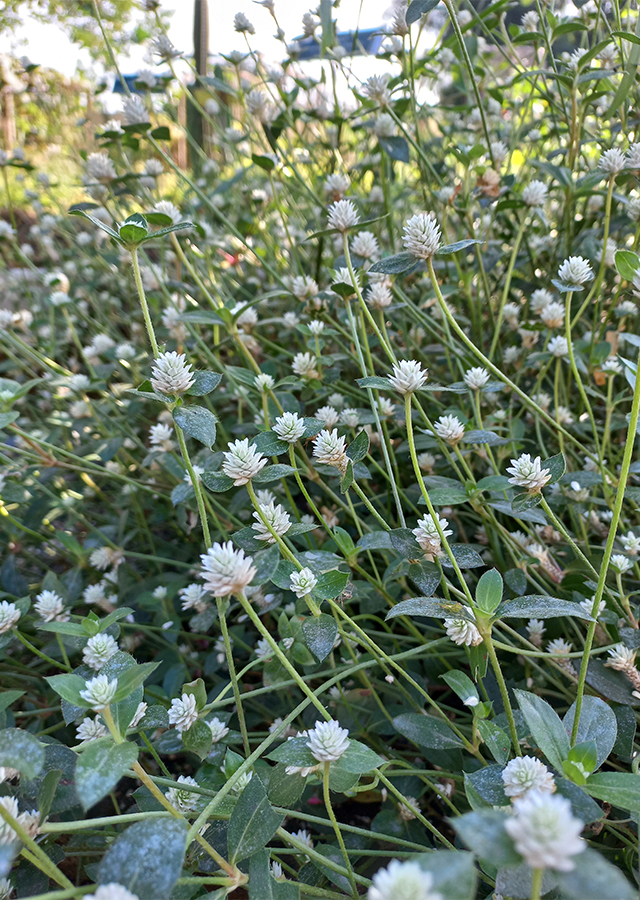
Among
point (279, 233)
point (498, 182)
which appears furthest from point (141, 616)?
point (279, 233)

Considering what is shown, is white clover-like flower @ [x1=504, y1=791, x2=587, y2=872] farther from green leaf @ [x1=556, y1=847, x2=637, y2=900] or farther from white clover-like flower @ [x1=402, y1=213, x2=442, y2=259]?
white clover-like flower @ [x1=402, y1=213, x2=442, y2=259]

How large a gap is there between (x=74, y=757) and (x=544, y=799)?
46cm

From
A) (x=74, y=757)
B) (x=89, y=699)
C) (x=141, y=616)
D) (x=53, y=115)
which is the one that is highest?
(x=53, y=115)

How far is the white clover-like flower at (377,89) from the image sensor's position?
1.07m

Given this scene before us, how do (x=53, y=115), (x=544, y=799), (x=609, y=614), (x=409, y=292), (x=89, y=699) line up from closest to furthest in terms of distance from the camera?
(x=544, y=799) → (x=89, y=699) → (x=609, y=614) → (x=409, y=292) → (x=53, y=115)

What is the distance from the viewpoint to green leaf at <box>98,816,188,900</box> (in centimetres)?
37

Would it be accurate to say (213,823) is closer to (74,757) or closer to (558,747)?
(74,757)

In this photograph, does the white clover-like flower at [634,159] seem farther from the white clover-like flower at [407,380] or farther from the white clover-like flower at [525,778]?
the white clover-like flower at [525,778]

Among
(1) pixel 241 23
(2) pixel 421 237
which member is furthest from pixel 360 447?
(1) pixel 241 23

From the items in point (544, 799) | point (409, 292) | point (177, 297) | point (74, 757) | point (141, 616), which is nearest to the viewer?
point (544, 799)

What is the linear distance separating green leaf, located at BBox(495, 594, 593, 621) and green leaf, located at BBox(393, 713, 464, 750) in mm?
181

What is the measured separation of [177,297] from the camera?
5.60ft

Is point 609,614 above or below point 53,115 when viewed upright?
below

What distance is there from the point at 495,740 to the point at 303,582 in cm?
23
